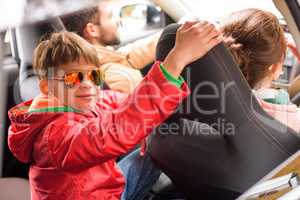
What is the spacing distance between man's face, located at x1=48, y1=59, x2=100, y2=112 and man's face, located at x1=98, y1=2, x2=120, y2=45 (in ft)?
0.29

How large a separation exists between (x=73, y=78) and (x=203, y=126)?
13.8 inches

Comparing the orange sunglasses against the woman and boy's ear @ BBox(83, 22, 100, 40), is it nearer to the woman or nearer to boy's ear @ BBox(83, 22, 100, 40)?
boy's ear @ BBox(83, 22, 100, 40)

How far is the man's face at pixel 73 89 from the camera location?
Answer: 1.29m

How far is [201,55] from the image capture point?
1318mm

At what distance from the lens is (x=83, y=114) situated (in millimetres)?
1316

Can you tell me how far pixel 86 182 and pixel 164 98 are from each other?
27 cm

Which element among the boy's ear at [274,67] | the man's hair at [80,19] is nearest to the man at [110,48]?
the man's hair at [80,19]

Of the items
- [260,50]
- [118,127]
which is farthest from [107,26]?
[260,50]

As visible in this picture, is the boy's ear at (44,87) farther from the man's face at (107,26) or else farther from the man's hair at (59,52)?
the man's face at (107,26)

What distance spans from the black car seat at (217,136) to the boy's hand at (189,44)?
0.02m

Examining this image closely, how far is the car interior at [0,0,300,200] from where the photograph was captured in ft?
4.38

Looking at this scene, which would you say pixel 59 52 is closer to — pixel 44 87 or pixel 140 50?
pixel 44 87

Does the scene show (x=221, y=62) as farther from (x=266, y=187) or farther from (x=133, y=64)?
(x=266, y=187)

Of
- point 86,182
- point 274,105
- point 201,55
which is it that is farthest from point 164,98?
point 274,105
